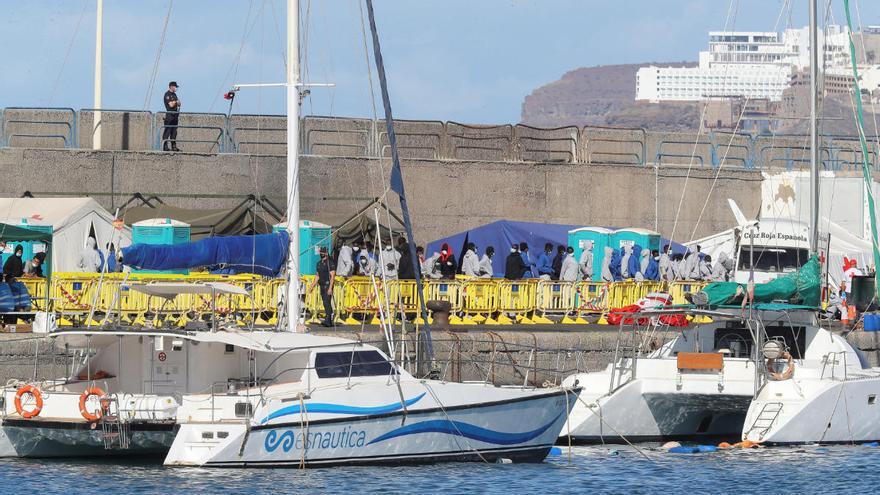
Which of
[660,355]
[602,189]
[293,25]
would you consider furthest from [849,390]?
[602,189]

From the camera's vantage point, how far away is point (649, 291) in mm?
36156

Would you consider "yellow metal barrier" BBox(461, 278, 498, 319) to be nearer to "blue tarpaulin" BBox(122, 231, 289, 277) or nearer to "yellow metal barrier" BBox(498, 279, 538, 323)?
"yellow metal barrier" BBox(498, 279, 538, 323)

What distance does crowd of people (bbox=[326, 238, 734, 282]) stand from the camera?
34625 millimetres

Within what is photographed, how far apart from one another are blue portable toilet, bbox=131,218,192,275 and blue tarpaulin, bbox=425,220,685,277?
7494 mm

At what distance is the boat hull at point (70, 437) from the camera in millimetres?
23328

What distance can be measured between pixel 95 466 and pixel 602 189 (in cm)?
2214

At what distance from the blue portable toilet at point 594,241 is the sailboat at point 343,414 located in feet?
43.8

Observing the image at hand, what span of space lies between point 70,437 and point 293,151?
5.83m

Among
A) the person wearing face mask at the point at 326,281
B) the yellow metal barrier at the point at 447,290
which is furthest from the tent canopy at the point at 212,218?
the person wearing face mask at the point at 326,281

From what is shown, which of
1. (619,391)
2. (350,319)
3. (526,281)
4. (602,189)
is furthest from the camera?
(602,189)

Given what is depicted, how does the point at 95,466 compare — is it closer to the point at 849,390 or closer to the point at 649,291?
the point at 849,390

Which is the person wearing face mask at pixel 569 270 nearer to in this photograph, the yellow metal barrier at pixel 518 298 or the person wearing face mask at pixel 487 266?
the yellow metal barrier at pixel 518 298

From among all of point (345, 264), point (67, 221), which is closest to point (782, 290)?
point (345, 264)

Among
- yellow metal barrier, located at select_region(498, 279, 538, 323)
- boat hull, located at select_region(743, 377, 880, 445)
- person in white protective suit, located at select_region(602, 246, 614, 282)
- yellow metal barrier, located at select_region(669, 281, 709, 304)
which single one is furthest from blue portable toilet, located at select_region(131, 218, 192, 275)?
boat hull, located at select_region(743, 377, 880, 445)
